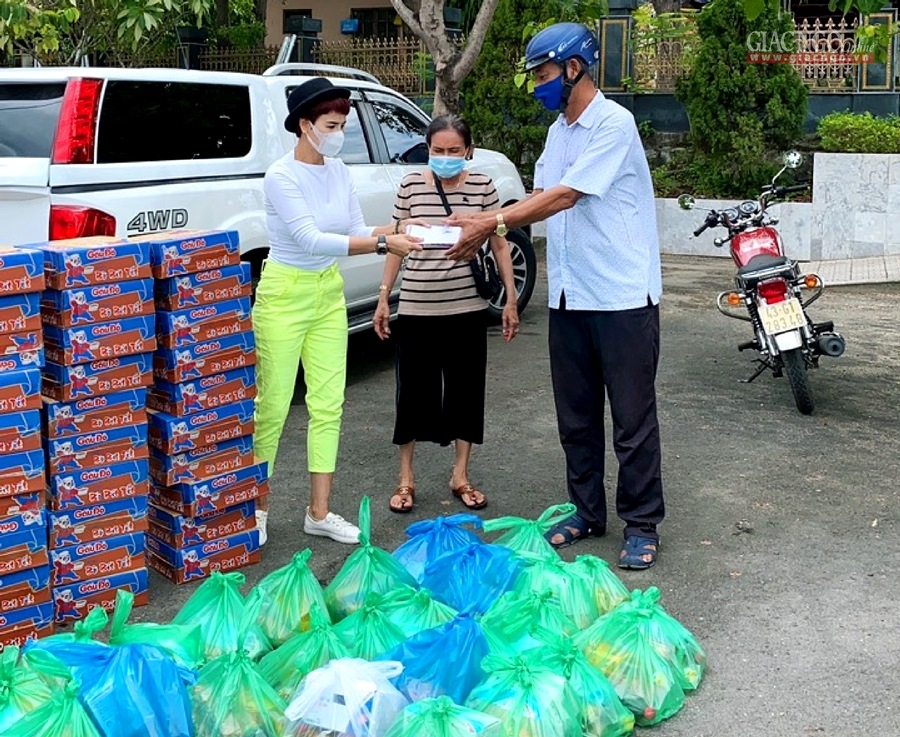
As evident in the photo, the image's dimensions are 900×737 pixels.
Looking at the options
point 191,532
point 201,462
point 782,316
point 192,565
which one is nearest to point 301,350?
point 201,462

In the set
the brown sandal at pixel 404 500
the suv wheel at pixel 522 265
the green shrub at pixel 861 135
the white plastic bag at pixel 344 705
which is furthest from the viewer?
the green shrub at pixel 861 135

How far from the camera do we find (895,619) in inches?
171

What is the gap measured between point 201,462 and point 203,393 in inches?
11.0

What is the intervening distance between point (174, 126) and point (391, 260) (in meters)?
1.85

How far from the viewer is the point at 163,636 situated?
141 inches

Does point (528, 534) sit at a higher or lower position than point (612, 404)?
lower

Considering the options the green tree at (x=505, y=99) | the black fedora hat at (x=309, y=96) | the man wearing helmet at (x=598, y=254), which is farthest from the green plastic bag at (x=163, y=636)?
the green tree at (x=505, y=99)

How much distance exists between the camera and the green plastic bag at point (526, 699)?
3.20 meters

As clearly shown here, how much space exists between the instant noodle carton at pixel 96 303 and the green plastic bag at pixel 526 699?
188cm

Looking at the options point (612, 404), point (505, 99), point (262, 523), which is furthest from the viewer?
point (505, 99)

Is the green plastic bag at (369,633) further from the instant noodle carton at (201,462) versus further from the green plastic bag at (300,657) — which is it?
the instant noodle carton at (201,462)

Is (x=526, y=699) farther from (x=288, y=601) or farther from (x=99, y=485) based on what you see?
(x=99, y=485)

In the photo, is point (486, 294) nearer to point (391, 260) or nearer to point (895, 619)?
point (391, 260)

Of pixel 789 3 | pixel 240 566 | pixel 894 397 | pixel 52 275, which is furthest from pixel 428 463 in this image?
pixel 789 3
